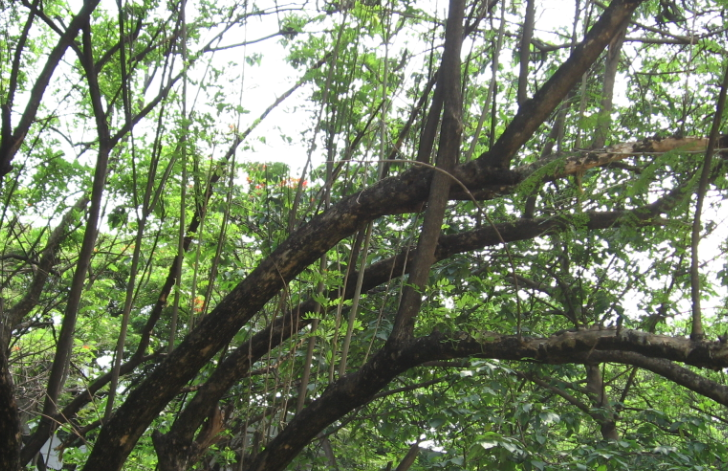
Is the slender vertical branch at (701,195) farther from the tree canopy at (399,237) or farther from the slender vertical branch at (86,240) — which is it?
the slender vertical branch at (86,240)

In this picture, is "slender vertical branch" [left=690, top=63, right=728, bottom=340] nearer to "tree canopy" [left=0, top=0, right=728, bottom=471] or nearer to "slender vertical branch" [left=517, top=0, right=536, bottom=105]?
"tree canopy" [left=0, top=0, right=728, bottom=471]

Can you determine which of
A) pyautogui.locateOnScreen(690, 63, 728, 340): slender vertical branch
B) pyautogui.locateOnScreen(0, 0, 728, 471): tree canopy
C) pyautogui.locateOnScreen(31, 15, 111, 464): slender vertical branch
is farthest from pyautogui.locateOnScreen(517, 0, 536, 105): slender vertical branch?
pyautogui.locateOnScreen(31, 15, 111, 464): slender vertical branch

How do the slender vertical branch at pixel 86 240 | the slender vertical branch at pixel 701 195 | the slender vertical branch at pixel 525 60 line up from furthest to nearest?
the slender vertical branch at pixel 86 240
the slender vertical branch at pixel 525 60
the slender vertical branch at pixel 701 195

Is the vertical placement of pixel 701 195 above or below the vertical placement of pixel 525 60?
below

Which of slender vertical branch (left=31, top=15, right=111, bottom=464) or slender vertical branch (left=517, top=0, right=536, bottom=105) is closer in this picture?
slender vertical branch (left=517, top=0, right=536, bottom=105)

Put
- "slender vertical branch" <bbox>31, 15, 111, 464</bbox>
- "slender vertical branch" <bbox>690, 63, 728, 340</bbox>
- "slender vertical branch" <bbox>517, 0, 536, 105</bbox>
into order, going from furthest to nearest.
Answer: "slender vertical branch" <bbox>31, 15, 111, 464</bbox> < "slender vertical branch" <bbox>517, 0, 536, 105</bbox> < "slender vertical branch" <bbox>690, 63, 728, 340</bbox>

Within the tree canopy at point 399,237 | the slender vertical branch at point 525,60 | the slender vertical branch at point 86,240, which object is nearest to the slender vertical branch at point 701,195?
the tree canopy at point 399,237

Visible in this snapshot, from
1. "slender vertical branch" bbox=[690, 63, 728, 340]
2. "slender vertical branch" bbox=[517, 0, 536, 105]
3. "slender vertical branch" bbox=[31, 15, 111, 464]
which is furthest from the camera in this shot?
"slender vertical branch" bbox=[31, 15, 111, 464]

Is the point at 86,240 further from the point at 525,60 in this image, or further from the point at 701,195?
the point at 701,195

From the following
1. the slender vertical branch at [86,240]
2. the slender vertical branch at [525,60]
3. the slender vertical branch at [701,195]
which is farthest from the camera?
the slender vertical branch at [86,240]

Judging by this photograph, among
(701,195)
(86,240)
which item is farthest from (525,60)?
(86,240)

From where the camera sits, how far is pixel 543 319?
4.02 metres

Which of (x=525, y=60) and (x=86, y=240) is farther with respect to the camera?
(x=86, y=240)

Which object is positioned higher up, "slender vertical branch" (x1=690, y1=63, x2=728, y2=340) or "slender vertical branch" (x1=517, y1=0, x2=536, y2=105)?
"slender vertical branch" (x1=517, y1=0, x2=536, y2=105)
